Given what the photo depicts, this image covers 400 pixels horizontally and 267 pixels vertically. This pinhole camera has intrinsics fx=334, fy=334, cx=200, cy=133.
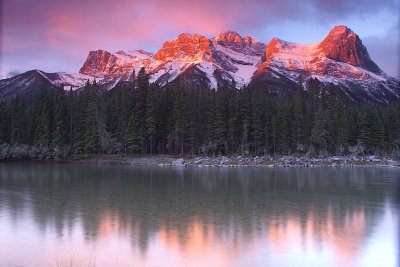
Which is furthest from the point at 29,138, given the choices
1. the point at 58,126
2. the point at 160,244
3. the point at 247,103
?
the point at 160,244

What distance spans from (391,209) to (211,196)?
11201mm

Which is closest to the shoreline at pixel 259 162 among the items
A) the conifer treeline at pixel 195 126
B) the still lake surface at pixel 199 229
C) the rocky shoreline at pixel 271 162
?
the rocky shoreline at pixel 271 162

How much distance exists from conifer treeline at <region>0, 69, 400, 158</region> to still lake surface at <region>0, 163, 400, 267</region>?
49957 millimetres

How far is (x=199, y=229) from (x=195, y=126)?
6466 centimetres

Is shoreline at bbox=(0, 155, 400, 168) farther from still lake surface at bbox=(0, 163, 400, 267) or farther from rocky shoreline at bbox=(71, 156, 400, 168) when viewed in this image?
still lake surface at bbox=(0, 163, 400, 267)

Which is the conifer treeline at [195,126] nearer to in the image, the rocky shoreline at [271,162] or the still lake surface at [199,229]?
the rocky shoreline at [271,162]

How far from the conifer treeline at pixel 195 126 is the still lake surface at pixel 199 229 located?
4996 cm

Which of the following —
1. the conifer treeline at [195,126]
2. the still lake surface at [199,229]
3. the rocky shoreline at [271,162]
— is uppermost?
the conifer treeline at [195,126]

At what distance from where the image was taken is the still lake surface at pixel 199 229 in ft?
35.6

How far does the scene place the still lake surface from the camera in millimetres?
10836

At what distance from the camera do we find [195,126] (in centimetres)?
7856

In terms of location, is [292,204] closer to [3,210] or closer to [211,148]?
[3,210]

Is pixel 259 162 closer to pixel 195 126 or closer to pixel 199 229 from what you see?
pixel 195 126

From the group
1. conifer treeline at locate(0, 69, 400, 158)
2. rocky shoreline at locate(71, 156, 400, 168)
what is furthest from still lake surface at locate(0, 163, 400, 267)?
conifer treeline at locate(0, 69, 400, 158)
